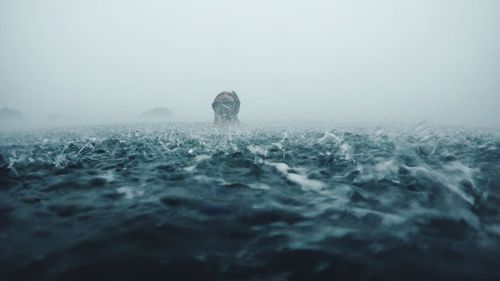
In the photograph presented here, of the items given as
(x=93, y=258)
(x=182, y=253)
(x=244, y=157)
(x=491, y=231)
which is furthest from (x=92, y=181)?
(x=491, y=231)

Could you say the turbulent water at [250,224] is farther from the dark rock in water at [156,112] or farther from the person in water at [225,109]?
the dark rock in water at [156,112]

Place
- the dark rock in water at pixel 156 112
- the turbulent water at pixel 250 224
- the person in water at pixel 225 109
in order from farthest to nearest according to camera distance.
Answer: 1. the dark rock in water at pixel 156 112
2. the person in water at pixel 225 109
3. the turbulent water at pixel 250 224

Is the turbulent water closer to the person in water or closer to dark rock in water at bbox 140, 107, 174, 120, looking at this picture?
the person in water

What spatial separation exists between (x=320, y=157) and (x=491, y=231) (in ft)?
25.5

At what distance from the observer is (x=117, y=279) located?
372 centimetres

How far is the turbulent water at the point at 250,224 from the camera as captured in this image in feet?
13.2

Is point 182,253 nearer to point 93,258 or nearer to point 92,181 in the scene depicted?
point 93,258

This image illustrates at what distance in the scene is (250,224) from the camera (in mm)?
5473

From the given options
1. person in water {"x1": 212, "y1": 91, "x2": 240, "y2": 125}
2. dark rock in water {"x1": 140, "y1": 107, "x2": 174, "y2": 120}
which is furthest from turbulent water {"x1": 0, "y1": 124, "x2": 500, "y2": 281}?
dark rock in water {"x1": 140, "y1": 107, "x2": 174, "y2": 120}

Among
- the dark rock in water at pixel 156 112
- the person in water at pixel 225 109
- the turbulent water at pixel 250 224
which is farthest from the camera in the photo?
the dark rock in water at pixel 156 112

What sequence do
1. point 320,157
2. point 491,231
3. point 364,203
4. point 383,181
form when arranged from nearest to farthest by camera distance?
point 491,231 → point 364,203 → point 383,181 → point 320,157

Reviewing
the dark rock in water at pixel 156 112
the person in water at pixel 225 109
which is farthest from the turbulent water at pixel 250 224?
the dark rock in water at pixel 156 112

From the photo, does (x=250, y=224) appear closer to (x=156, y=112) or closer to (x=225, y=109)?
→ (x=225, y=109)

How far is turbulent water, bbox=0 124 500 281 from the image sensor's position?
403 cm
